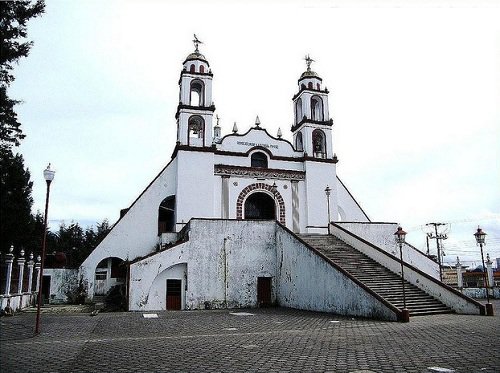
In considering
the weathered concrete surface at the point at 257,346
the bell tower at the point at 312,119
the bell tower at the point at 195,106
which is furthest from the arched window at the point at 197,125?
the weathered concrete surface at the point at 257,346

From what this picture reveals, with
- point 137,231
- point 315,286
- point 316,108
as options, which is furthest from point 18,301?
point 316,108

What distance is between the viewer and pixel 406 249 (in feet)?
78.5

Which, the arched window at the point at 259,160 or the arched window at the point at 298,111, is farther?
the arched window at the point at 298,111

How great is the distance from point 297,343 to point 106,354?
12.9 feet

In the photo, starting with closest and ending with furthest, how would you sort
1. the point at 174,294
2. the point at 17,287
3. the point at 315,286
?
1. the point at 315,286
2. the point at 17,287
3. the point at 174,294

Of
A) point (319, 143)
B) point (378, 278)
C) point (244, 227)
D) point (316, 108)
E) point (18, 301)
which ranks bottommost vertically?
point (18, 301)

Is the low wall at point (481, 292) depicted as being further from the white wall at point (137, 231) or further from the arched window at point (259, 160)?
the white wall at point (137, 231)

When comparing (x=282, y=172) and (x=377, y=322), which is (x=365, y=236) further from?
(x=377, y=322)

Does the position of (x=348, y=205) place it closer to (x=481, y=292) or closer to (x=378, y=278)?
(x=481, y=292)

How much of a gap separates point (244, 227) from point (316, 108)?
1281 cm

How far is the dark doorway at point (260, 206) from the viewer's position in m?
27.7

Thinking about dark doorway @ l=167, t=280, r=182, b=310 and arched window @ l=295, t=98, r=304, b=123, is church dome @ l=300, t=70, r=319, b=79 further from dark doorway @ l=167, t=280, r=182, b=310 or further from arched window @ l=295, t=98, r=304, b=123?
dark doorway @ l=167, t=280, r=182, b=310

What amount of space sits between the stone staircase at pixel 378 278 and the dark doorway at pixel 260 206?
5708mm

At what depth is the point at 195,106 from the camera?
27.3 m
